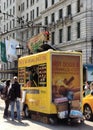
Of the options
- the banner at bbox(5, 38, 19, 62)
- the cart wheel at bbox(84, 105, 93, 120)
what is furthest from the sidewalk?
the banner at bbox(5, 38, 19, 62)

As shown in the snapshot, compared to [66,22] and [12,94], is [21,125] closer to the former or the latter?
[12,94]

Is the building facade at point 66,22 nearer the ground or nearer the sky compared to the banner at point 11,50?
nearer the sky

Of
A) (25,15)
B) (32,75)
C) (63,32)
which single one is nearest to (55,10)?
(63,32)

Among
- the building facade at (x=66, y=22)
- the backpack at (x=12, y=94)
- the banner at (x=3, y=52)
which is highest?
the building facade at (x=66, y=22)

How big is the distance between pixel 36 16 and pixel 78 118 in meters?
62.7

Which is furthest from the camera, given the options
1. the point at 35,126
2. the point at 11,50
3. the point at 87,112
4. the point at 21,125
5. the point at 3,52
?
the point at 3,52

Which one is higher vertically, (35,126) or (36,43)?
(36,43)

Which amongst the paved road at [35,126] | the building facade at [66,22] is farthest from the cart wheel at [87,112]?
the building facade at [66,22]

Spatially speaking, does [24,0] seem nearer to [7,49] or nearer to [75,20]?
[75,20]

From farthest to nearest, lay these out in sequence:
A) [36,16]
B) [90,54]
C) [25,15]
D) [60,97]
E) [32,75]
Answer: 1. [25,15]
2. [36,16]
3. [90,54]
4. [32,75]
5. [60,97]

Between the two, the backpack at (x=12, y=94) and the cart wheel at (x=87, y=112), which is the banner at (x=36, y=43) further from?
the backpack at (x=12, y=94)

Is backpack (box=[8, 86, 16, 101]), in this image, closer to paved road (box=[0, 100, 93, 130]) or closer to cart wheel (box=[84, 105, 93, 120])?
paved road (box=[0, 100, 93, 130])

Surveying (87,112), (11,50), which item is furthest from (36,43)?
(87,112)

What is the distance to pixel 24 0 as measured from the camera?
85625mm
